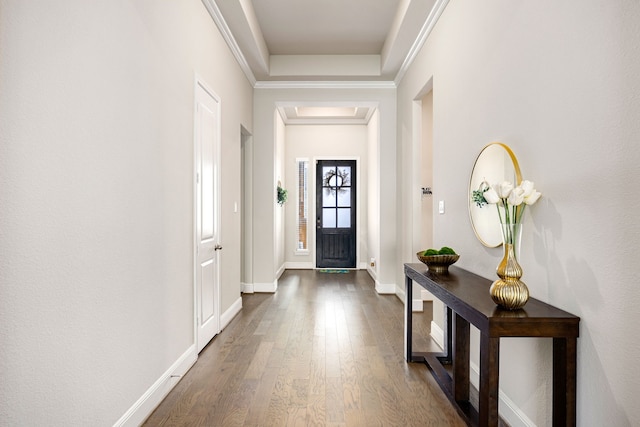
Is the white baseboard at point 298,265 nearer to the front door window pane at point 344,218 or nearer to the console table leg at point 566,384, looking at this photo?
the front door window pane at point 344,218

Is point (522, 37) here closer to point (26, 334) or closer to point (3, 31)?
point (3, 31)

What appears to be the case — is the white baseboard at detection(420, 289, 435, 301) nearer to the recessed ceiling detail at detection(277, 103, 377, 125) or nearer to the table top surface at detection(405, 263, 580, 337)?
the table top surface at detection(405, 263, 580, 337)

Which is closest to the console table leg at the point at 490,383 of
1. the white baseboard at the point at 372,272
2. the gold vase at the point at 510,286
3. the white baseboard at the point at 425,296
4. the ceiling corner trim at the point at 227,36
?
the gold vase at the point at 510,286

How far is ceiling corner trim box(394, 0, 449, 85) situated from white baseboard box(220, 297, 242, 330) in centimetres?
333

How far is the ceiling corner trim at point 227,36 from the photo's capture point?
10.9 ft

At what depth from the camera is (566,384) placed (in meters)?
1.56

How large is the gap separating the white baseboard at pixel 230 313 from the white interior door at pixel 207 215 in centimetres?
19

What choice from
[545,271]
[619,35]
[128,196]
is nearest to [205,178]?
[128,196]

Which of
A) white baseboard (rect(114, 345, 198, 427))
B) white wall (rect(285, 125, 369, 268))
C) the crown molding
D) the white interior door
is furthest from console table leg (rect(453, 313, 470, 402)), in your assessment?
white wall (rect(285, 125, 369, 268))

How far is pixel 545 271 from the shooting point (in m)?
1.80

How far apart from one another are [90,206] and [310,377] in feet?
5.86

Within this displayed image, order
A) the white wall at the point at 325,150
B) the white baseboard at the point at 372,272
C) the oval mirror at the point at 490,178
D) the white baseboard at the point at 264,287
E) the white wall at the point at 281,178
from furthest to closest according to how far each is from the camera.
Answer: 1. the white wall at the point at 325,150
2. the white wall at the point at 281,178
3. the white baseboard at the point at 372,272
4. the white baseboard at the point at 264,287
5. the oval mirror at the point at 490,178

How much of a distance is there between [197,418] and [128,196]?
125 centimetres

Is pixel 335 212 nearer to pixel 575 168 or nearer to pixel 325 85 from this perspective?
pixel 325 85
